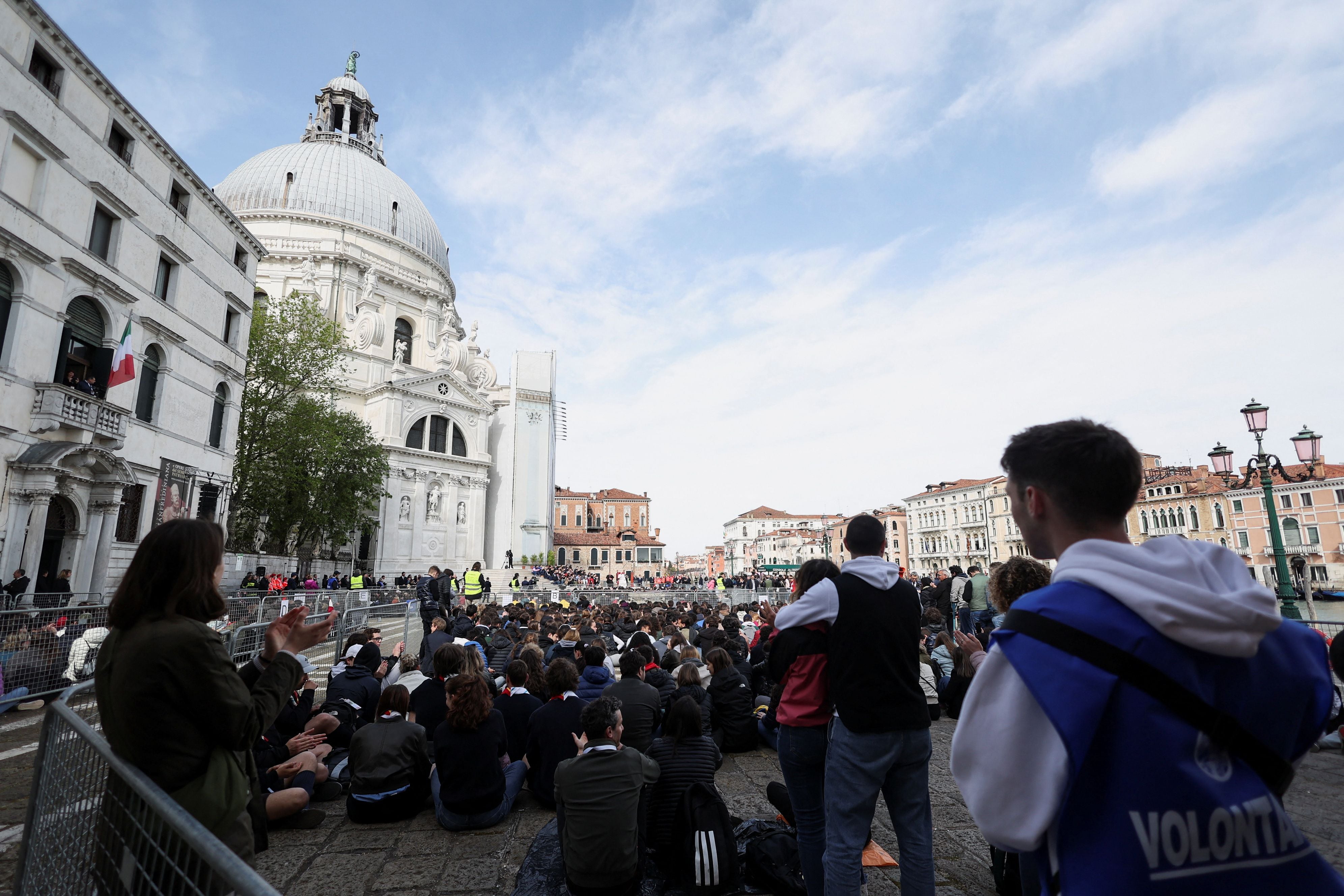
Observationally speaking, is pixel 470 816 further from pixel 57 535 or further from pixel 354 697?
pixel 57 535

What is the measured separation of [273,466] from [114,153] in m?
14.1

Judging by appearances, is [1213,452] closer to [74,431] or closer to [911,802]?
[911,802]

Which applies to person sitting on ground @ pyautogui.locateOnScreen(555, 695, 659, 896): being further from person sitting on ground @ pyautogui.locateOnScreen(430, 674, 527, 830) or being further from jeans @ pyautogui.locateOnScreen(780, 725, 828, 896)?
person sitting on ground @ pyautogui.locateOnScreen(430, 674, 527, 830)

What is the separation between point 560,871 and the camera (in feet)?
13.7

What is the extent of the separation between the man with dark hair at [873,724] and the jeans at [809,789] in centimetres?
24

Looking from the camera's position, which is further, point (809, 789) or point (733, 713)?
point (733, 713)

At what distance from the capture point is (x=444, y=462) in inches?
1587

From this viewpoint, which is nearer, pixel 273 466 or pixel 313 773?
pixel 313 773

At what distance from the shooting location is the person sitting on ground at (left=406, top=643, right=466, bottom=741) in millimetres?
6020

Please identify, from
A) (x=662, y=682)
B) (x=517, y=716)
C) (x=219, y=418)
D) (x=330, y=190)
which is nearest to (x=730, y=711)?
(x=662, y=682)

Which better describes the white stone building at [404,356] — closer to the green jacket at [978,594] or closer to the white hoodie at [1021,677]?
the green jacket at [978,594]

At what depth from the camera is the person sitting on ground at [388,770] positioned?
4914 mm

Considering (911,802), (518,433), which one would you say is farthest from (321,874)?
(518,433)

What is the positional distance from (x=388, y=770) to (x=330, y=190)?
166ft
